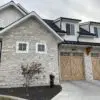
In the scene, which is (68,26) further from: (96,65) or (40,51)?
(40,51)

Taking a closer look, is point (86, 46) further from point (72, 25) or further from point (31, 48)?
point (31, 48)

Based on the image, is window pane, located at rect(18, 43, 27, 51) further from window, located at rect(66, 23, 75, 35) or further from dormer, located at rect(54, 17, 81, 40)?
window, located at rect(66, 23, 75, 35)

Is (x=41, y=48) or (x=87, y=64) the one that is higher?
(x=41, y=48)

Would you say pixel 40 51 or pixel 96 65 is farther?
pixel 96 65

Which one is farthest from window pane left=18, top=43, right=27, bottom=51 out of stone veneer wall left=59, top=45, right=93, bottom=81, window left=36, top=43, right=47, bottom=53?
stone veneer wall left=59, top=45, right=93, bottom=81

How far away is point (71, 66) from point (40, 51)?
4.36m

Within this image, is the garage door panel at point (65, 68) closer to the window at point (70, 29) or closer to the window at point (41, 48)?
the window at point (41, 48)

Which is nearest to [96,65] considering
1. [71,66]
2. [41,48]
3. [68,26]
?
[71,66]

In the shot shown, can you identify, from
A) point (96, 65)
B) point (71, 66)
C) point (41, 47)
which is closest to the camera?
point (41, 47)

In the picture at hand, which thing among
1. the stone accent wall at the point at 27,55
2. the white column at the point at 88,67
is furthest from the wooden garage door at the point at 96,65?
the stone accent wall at the point at 27,55

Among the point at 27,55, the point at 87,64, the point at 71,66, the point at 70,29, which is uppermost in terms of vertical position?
the point at 70,29

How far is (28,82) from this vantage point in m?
15.0

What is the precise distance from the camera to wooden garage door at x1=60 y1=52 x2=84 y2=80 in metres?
18.5

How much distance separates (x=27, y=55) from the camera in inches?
616
